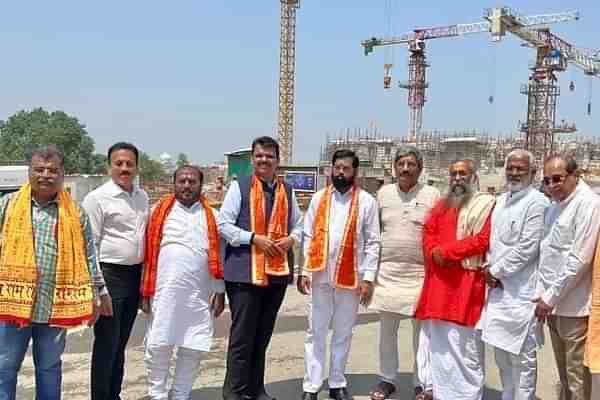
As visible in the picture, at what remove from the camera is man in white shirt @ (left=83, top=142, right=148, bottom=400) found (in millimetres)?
3184

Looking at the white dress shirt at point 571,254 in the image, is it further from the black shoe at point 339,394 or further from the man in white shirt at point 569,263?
the black shoe at point 339,394

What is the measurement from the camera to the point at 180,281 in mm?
3307

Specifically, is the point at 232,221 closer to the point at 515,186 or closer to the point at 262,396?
the point at 262,396

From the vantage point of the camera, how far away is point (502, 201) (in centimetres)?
338

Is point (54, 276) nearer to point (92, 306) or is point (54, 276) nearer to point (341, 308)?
point (92, 306)

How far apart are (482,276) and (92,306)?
2320 millimetres

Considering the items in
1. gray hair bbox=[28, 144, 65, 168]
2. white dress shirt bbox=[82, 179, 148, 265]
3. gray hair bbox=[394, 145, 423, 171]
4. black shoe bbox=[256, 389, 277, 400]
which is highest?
gray hair bbox=[394, 145, 423, 171]

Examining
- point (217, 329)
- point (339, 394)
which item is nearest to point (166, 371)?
point (339, 394)

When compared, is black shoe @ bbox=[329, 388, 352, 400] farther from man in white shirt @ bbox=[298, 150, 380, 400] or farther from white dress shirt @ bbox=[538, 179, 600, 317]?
white dress shirt @ bbox=[538, 179, 600, 317]

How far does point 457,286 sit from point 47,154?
8.26 ft

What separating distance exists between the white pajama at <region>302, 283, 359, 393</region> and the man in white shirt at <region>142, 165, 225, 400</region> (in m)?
0.71

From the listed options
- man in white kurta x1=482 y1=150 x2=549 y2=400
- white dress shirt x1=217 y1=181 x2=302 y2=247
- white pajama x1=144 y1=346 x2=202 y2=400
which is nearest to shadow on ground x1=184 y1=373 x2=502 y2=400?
white pajama x1=144 y1=346 x2=202 y2=400

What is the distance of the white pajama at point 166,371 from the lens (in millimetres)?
3289

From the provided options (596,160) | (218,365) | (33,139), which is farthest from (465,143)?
(33,139)
